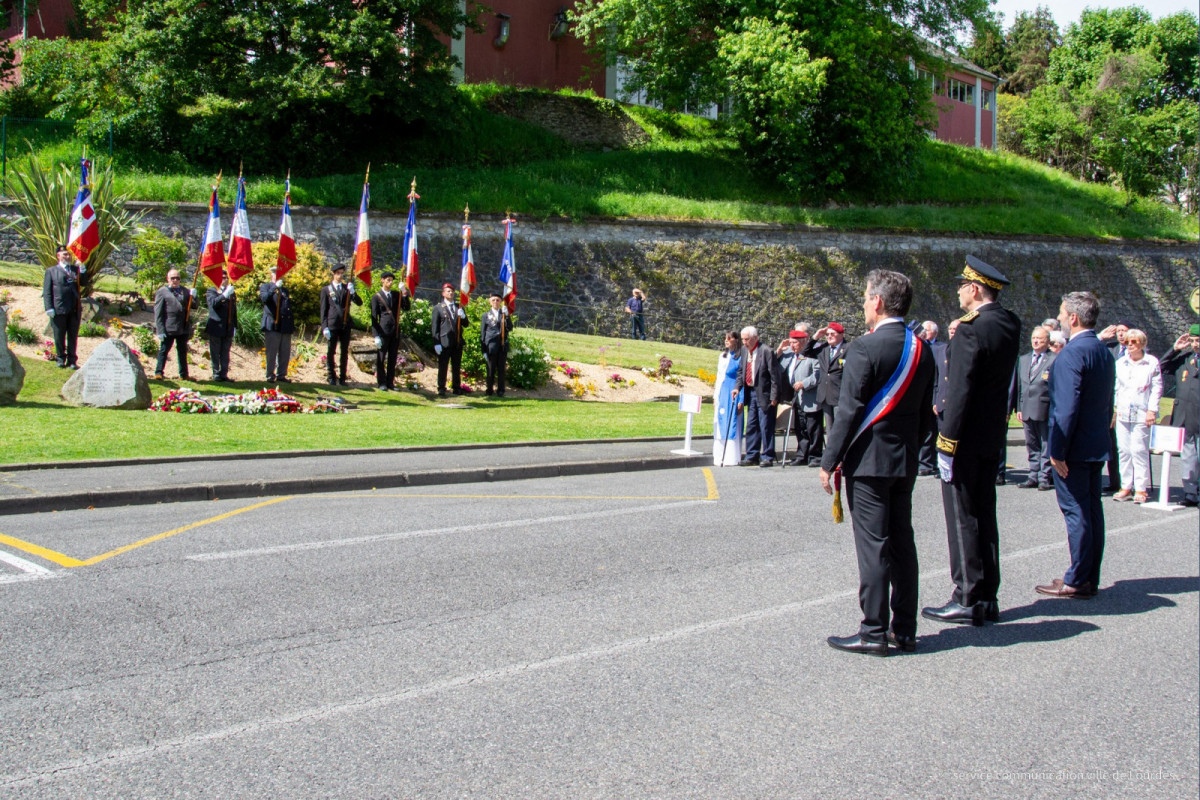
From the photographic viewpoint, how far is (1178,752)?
14.0 ft

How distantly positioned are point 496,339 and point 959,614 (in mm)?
13871

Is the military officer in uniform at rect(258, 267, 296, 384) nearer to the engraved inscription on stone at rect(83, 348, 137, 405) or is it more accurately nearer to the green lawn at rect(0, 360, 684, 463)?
the green lawn at rect(0, 360, 684, 463)

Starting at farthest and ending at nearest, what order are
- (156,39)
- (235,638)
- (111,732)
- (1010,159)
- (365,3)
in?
(1010,159), (365,3), (156,39), (235,638), (111,732)

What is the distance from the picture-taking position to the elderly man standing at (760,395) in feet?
43.3

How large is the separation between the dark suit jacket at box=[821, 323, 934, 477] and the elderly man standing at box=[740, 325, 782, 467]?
7.76 m

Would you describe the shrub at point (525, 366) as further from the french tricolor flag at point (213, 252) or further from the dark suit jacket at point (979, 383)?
the dark suit jacket at point (979, 383)

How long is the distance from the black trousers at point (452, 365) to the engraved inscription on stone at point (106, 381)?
577 centimetres

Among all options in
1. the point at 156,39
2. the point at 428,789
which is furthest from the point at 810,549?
the point at 156,39

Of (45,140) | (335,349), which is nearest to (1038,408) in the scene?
(335,349)

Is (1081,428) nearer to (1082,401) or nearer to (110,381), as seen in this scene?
(1082,401)

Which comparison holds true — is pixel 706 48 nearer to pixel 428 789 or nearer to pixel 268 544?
pixel 268 544

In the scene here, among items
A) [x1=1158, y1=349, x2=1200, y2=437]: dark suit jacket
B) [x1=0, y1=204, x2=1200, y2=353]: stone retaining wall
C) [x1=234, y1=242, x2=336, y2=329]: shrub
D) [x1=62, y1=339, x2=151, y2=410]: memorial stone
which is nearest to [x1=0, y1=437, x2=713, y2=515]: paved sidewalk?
A: [x1=62, y1=339, x2=151, y2=410]: memorial stone

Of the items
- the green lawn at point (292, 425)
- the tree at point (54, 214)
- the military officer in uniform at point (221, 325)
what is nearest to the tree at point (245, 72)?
the tree at point (54, 214)

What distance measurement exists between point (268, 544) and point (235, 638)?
226 centimetres
